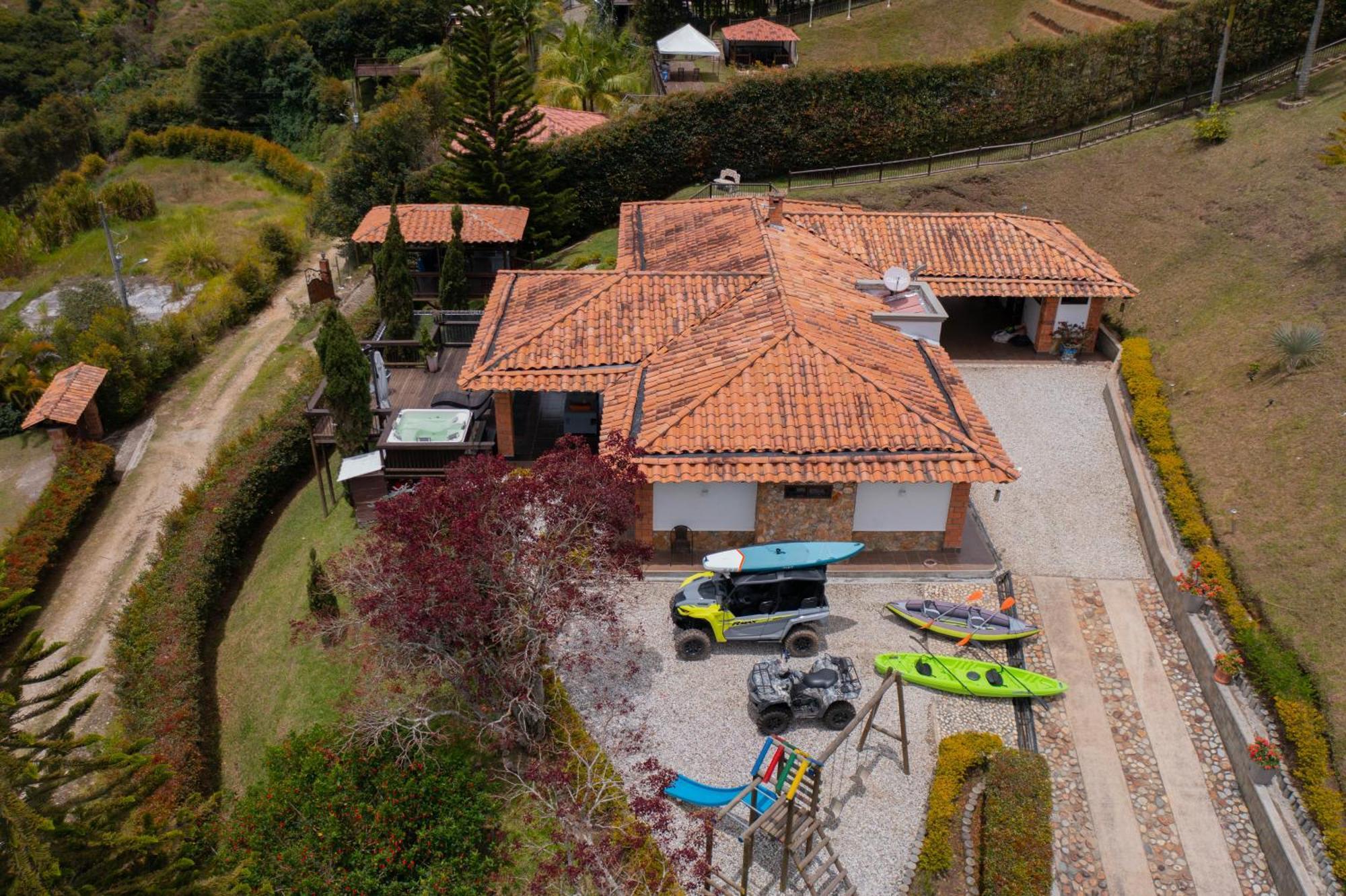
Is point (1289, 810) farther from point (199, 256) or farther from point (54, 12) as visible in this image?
point (54, 12)

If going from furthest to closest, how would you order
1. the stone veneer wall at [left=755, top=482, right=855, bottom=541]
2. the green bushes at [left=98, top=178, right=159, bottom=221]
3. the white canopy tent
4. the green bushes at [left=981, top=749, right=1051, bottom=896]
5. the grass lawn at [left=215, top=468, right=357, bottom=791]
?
the green bushes at [left=98, top=178, right=159, bottom=221] → the white canopy tent → the stone veneer wall at [left=755, top=482, right=855, bottom=541] → the grass lawn at [left=215, top=468, right=357, bottom=791] → the green bushes at [left=981, top=749, right=1051, bottom=896]

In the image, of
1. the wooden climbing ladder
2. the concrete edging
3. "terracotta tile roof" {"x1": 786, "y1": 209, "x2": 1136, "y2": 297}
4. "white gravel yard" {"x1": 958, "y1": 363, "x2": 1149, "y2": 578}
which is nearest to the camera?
the wooden climbing ladder

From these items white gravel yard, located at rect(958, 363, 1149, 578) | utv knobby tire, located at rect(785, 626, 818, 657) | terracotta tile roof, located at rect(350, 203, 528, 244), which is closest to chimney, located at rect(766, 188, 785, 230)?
white gravel yard, located at rect(958, 363, 1149, 578)

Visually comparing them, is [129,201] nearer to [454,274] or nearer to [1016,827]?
[454,274]

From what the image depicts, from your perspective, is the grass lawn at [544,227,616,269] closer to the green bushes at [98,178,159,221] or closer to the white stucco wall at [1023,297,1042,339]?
the white stucco wall at [1023,297,1042,339]

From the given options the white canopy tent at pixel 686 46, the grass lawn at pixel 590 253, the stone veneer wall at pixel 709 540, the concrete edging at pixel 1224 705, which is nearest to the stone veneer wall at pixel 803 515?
the stone veneer wall at pixel 709 540

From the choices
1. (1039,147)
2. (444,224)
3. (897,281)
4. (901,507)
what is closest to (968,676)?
(901,507)

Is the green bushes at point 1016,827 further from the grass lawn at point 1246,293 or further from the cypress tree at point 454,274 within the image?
the cypress tree at point 454,274

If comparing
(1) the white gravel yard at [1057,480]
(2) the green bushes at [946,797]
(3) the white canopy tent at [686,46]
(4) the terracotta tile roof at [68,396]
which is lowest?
(4) the terracotta tile roof at [68,396]
